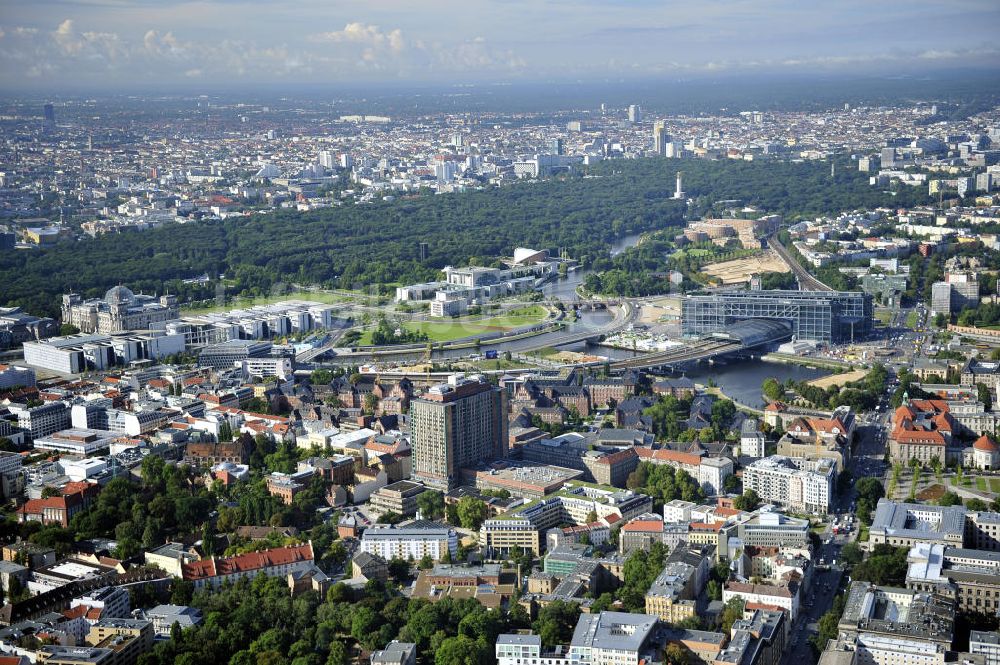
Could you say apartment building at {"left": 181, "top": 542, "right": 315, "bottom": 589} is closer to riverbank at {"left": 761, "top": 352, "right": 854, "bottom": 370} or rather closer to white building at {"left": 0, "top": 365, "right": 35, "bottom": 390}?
white building at {"left": 0, "top": 365, "right": 35, "bottom": 390}

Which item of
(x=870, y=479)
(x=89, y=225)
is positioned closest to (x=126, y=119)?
(x=89, y=225)

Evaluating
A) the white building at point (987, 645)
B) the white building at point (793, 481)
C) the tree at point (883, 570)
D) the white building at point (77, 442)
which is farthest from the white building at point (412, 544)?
the white building at point (77, 442)

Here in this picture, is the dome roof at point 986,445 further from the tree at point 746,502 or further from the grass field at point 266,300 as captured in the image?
the grass field at point 266,300

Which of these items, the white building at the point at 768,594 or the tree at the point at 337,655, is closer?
the tree at the point at 337,655

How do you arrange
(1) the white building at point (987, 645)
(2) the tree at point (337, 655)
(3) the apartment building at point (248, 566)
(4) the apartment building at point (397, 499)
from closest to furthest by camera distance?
(1) the white building at point (987, 645) → (2) the tree at point (337, 655) → (3) the apartment building at point (248, 566) → (4) the apartment building at point (397, 499)

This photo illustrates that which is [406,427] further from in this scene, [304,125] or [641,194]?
[304,125]

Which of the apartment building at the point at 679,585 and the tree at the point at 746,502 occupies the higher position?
the apartment building at the point at 679,585

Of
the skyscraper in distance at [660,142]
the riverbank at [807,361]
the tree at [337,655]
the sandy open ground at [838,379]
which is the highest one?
the skyscraper in distance at [660,142]
